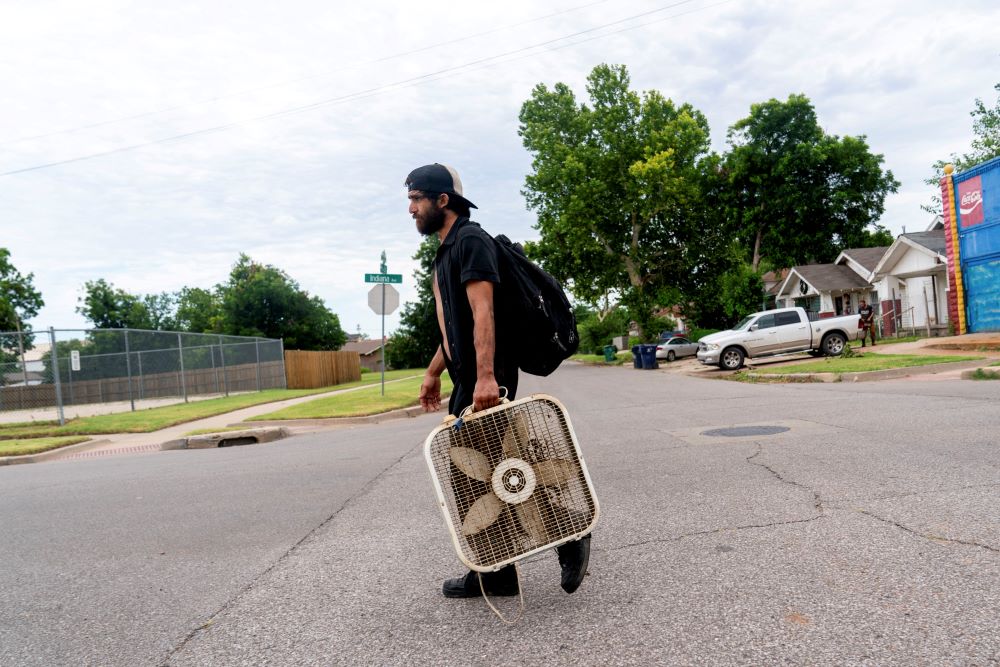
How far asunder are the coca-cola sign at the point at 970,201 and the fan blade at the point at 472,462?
2594 centimetres

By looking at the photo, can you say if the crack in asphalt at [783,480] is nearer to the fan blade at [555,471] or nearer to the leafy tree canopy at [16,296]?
the fan blade at [555,471]

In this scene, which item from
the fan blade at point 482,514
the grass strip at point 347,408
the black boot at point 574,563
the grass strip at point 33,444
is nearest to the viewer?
the fan blade at point 482,514

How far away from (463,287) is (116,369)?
19558 mm

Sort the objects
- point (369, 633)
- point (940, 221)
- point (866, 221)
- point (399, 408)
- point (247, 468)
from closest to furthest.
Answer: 1. point (369, 633)
2. point (247, 468)
3. point (399, 408)
4. point (940, 221)
5. point (866, 221)

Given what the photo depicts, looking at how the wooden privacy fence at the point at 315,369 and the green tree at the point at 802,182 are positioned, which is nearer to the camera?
the wooden privacy fence at the point at 315,369

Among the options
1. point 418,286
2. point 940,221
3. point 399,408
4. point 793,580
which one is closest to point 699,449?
point 793,580

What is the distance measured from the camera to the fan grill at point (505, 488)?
A: 118 inches

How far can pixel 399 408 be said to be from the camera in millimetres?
15289

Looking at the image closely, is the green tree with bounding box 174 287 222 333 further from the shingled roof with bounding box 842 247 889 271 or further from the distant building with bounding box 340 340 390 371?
the shingled roof with bounding box 842 247 889 271

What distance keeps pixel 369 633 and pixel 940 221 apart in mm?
43147

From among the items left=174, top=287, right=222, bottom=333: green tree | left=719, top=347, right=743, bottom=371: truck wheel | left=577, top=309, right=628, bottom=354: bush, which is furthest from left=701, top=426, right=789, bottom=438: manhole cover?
left=174, top=287, right=222, bottom=333: green tree

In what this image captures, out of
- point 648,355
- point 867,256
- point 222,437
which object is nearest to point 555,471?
point 222,437

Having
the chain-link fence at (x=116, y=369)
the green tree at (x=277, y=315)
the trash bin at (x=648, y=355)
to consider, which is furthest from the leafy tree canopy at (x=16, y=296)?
the trash bin at (x=648, y=355)

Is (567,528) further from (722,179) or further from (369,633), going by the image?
(722,179)
